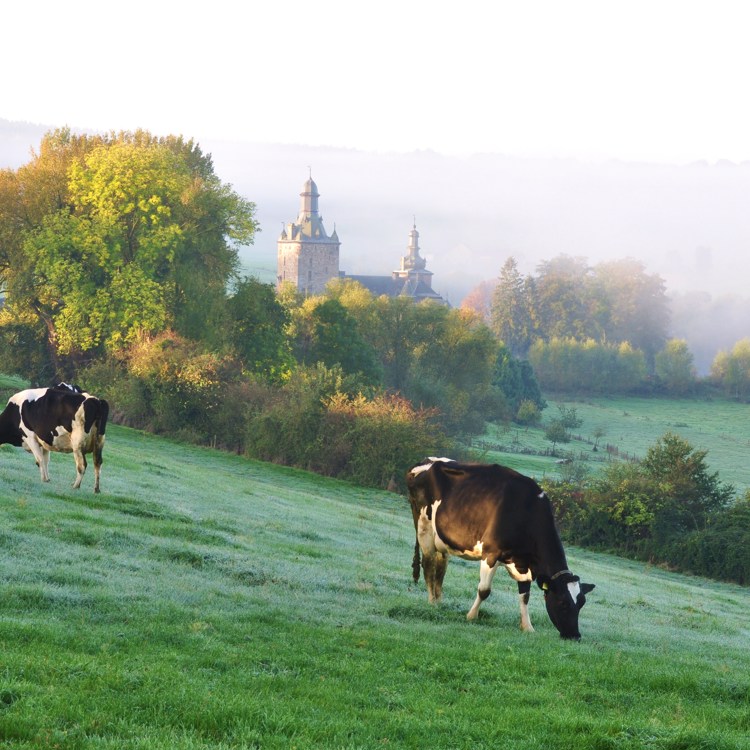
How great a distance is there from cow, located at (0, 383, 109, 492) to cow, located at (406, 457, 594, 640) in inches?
334

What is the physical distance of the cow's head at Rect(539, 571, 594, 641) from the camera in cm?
1402

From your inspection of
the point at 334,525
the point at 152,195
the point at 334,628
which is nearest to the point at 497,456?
the point at 152,195

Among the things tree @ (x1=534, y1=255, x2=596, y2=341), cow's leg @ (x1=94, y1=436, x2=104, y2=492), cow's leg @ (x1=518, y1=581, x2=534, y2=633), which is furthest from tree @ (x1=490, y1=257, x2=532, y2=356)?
cow's leg @ (x1=518, y1=581, x2=534, y2=633)

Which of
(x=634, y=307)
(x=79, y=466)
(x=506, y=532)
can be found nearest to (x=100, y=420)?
(x=79, y=466)

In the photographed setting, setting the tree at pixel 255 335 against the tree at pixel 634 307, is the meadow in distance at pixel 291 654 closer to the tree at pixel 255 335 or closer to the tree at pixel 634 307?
the tree at pixel 255 335

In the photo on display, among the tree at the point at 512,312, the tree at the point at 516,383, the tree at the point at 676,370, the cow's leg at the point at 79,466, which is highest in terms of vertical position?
the tree at the point at 512,312

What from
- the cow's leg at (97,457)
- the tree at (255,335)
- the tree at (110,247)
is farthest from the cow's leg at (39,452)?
the tree at (255,335)

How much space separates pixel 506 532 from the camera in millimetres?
14414

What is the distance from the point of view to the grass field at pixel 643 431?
79.4m

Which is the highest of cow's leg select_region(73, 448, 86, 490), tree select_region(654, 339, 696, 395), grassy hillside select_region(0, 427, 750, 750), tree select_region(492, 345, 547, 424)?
tree select_region(654, 339, 696, 395)

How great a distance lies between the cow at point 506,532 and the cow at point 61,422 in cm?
847

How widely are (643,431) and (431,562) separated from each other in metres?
96.0

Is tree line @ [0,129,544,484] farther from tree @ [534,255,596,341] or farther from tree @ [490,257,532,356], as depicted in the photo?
tree @ [534,255,596,341]

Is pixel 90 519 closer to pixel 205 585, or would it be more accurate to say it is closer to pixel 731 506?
pixel 205 585
